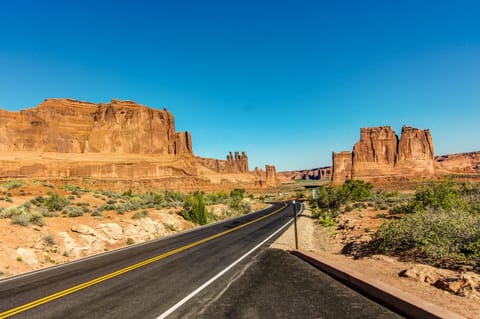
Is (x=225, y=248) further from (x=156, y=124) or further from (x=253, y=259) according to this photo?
(x=156, y=124)

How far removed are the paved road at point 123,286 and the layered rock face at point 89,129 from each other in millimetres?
93110

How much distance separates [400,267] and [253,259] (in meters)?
4.77

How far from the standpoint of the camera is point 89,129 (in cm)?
9838

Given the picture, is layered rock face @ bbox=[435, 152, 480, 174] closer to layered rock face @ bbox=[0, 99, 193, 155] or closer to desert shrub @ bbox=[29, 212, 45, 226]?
layered rock face @ bbox=[0, 99, 193, 155]

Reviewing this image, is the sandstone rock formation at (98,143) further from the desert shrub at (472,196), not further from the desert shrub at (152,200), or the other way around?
the desert shrub at (472,196)

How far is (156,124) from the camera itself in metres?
105

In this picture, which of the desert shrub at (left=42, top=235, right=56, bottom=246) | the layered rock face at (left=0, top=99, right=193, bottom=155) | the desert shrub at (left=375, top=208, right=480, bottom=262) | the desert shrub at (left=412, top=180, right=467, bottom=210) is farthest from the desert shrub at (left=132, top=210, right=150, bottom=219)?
the layered rock face at (left=0, top=99, right=193, bottom=155)

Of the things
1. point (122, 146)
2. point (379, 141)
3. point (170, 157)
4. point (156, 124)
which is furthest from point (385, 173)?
point (122, 146)

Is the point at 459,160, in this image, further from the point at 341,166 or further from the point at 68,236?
the point at 68,236

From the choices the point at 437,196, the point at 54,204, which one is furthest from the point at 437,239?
the point at 54,204

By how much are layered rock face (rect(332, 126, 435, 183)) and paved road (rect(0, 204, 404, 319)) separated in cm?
11504

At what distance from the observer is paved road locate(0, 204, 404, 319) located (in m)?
5.76

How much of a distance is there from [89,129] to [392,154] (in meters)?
118

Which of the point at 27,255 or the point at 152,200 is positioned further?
the point at 152,200
